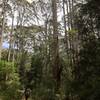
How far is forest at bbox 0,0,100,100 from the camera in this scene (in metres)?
10.2

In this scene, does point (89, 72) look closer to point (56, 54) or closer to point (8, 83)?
point (56, 54)

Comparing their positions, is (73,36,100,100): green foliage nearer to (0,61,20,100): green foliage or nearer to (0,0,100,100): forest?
(0,0,100,100): forest

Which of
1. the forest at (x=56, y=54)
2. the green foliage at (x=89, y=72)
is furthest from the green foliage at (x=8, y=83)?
the green foliage at (x=89, y=72)

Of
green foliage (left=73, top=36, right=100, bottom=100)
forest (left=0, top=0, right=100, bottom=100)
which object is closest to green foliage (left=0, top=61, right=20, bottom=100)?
forest (left=0, top=0, right=100, bottom=100)

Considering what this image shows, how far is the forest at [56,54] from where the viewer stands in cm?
1019

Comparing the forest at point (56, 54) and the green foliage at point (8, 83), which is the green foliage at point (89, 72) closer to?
the forest at point (56, 54)

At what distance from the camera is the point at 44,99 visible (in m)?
11.3

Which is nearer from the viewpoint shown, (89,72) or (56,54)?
(89,72)

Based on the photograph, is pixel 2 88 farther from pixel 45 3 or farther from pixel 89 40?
pixel 45 3

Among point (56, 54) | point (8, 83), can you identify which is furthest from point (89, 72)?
point (8, 83)

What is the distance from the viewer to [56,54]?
39.7ft

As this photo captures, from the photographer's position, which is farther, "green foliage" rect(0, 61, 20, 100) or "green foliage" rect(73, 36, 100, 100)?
"green foliage" rect(0, 61, 20, 100)

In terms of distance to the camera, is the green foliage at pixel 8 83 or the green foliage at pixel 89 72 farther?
the green foliage at pixel 8 83

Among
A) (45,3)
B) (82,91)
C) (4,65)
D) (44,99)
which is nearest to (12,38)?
(45,3)
